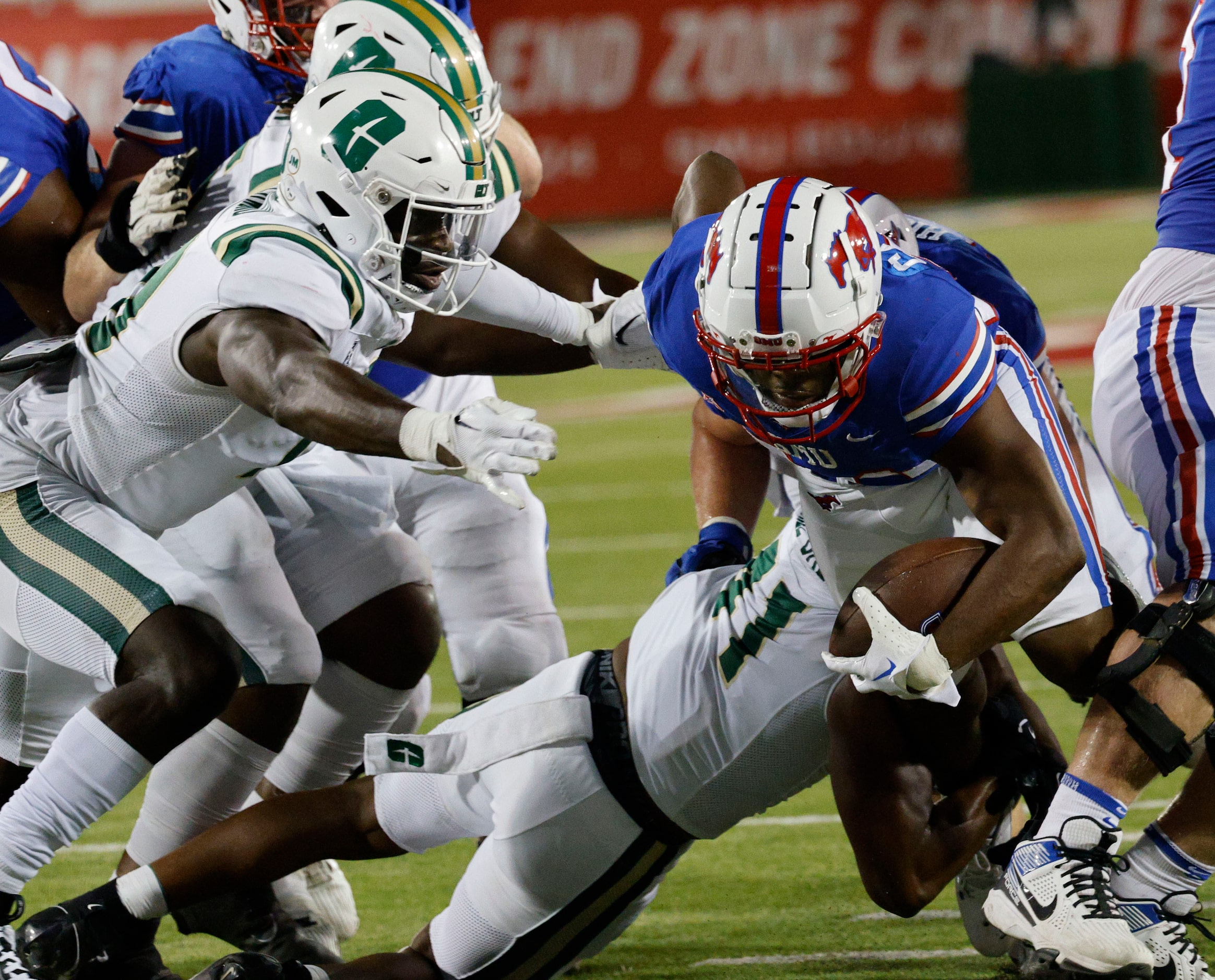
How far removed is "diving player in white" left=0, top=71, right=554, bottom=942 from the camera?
3.05 meters

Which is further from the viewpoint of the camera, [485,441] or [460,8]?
[460,8]

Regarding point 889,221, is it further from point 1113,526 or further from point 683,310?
point 1113,526

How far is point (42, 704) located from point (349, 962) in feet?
2.60

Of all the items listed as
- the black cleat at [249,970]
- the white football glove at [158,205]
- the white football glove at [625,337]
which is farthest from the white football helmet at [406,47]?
the black cleat at [249,970]

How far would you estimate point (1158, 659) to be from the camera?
3.04 meters

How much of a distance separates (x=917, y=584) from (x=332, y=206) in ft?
4.12

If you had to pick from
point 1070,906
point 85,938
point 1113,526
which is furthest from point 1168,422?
point 85,938

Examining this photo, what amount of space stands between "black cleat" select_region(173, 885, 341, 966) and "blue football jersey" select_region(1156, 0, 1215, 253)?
2.19m

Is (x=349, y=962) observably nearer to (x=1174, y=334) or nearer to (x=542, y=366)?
(x=542, y=366)

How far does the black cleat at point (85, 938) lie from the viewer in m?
3.06

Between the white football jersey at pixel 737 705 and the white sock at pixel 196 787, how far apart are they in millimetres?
919

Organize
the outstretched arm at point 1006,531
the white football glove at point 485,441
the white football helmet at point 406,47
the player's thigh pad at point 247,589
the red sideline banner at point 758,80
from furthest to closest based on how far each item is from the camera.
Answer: the red sideline banner at point 758,80 → the white football helmet at point 406,47 → the player's thigh pad at point 247,589 → the outstretched arm at point 1006,531 → the white football glove at point 485,441

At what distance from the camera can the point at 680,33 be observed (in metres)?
19.8

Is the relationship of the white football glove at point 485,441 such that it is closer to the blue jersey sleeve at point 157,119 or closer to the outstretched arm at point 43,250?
the outstretched arm at point 43,250
